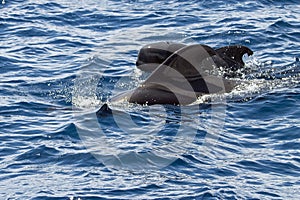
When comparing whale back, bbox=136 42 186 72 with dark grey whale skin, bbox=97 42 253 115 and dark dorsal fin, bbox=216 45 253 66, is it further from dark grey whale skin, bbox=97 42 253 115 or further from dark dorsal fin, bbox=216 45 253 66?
dark grey whale skin, bbox=97 42 253 115

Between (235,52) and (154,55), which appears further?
(154,55)

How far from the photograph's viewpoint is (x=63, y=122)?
44.1 ft

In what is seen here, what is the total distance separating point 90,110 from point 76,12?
9.42 meters

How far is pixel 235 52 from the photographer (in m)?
16.7

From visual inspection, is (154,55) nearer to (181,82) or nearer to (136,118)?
(181,82)

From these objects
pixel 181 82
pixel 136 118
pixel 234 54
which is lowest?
pixel 136 118

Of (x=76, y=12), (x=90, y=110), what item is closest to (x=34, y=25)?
(x=76, y=12)

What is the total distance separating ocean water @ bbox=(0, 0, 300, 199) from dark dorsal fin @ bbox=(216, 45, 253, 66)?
0.36 metres

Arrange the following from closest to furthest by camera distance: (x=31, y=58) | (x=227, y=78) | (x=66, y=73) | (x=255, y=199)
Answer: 1. (x=255, y=199)
2. (x=227, y=78)
3. (x=66, y=73)
4. (x=31, y=58)

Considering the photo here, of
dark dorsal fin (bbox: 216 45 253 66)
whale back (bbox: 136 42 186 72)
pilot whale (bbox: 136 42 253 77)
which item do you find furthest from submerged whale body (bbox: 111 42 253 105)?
whale back (bbox: 136 42 186 72)

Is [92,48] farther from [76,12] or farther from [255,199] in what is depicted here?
[255,199]

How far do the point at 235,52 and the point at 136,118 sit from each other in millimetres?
3997

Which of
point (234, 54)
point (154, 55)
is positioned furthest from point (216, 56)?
point (154, 55)

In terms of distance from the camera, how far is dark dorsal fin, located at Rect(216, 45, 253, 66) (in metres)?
16.5
